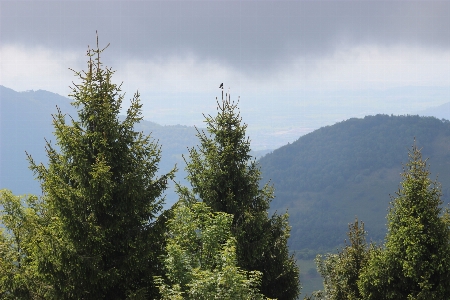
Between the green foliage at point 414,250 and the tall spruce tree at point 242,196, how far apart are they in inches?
191

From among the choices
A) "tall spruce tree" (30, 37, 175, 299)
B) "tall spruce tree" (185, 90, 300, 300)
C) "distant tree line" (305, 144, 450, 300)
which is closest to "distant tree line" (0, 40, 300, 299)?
"tall spruce tree" (30, 37, 175, 299)

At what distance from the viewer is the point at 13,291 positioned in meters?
18.0

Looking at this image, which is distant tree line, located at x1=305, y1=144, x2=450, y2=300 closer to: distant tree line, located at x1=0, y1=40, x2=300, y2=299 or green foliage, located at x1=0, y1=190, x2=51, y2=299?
distant tree line, located at x1=0, y1=40, x2=300, y2=299

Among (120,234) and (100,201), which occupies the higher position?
(100,201)

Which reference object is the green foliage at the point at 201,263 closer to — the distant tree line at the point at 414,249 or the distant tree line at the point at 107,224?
the distant tree line at the point at 107,224

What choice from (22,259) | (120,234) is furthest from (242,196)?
(22,259)

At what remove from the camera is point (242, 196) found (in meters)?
25.2

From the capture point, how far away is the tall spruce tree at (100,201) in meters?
16.7

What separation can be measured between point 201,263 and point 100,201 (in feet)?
14.7

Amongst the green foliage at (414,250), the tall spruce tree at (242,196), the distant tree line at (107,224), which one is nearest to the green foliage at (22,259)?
the distant tree line at (107,224)

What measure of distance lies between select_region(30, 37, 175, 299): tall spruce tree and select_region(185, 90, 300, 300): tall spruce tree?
602 cm

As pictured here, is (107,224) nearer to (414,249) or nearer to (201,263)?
(201,263)

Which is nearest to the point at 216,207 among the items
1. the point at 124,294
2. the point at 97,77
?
the point at 124,294

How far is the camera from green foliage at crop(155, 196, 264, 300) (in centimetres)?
1358
